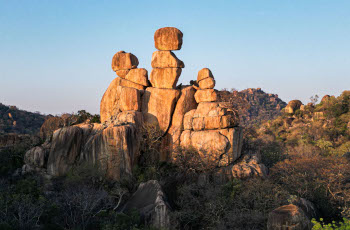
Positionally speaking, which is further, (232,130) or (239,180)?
(232,130)

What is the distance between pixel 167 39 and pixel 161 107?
5.29 metres

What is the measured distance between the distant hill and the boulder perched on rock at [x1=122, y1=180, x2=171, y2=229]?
1536 inches

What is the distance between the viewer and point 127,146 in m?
21.9

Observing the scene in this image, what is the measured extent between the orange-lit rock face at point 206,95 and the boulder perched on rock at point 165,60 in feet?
9.04

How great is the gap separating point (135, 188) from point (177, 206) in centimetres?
310

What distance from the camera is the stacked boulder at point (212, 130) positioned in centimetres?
2278

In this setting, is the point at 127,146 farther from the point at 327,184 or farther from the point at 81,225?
the point at 327,184

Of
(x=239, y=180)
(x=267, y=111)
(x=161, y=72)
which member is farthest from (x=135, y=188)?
(x=267, y=111)

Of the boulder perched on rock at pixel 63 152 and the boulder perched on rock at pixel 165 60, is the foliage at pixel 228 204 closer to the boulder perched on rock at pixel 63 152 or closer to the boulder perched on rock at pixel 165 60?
the boulder perched on rock at pixel 63 152

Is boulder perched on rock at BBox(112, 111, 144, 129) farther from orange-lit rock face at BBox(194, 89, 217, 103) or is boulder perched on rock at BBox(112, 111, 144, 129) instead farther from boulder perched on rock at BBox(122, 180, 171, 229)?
boulder perched on rock at BBox(122, 180, 171, 229)

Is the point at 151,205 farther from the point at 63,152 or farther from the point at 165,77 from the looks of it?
the point at 165,77

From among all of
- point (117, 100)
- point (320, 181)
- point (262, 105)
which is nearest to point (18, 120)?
point (117, 100)

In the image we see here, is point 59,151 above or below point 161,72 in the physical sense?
below

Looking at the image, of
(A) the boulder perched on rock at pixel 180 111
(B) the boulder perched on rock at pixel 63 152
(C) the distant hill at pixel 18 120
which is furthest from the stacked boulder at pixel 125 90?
(C) the distant hill at pixel 18 120
